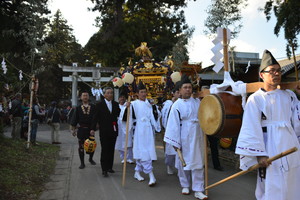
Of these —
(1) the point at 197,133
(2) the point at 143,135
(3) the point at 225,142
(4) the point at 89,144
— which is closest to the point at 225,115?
(1) the point at 197,133

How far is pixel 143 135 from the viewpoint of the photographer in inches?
235

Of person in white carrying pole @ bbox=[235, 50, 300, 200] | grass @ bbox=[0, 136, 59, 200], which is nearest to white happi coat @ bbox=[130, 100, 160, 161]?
grass @ bbox=[0, 136, 59, 200]

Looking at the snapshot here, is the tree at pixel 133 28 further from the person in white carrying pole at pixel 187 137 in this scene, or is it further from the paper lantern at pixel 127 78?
the person in white carrying pole at pixel 187 137

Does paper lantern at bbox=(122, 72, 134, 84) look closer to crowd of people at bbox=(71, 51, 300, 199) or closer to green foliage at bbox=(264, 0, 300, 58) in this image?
crowd of people at bbox=(71, 51, 300, 199)

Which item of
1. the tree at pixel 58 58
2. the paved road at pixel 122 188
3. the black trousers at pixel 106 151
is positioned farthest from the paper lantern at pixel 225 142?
the tree at pixel 58 58

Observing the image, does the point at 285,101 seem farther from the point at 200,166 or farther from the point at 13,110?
the point at 13,110

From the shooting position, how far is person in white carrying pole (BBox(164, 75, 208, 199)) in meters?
4.77

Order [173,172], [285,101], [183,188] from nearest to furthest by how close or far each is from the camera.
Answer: [285,101] → [183,188] → [173,172]

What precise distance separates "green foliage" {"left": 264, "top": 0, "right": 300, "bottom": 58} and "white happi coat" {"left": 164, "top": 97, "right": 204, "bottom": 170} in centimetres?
1101

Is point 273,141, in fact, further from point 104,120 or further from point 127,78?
point 127,78

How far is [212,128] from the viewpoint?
3781 millimetres

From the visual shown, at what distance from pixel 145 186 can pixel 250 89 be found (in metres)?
3.02

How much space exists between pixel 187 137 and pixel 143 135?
1.36m

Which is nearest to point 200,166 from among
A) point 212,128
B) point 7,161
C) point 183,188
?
point 183,188
